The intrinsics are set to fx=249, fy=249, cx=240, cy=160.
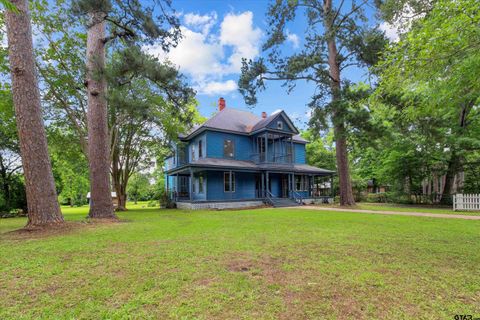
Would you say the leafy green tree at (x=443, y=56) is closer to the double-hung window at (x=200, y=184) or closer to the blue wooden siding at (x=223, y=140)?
the blue wooden siding at (x=223, y=140)

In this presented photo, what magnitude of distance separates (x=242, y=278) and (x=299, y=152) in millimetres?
21703

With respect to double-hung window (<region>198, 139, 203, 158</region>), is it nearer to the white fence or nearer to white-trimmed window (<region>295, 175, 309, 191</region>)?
white-trimmed window (<region>295, 175, 309, 191</region>)

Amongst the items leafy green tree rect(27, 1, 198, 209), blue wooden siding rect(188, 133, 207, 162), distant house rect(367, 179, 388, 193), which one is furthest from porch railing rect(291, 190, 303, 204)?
distant house rect(367, 179, 388, 193)

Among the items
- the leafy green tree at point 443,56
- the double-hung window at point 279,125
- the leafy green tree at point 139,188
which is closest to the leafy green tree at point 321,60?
the double-hung window at point 279,125

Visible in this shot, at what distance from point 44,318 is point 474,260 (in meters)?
6.01

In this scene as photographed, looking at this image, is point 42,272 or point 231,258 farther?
point 231,258

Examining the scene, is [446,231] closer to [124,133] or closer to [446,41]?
[446,41]

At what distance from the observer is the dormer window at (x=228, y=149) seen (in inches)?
763

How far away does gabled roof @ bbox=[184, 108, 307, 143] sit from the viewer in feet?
62.8

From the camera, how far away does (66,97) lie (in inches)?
592

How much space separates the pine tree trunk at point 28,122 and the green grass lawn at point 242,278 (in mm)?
1473

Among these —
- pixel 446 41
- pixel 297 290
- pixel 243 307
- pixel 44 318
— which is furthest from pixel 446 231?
pixel 44 318

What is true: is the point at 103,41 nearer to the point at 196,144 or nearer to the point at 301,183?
the point at 196,144

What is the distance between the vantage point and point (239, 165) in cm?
1814
